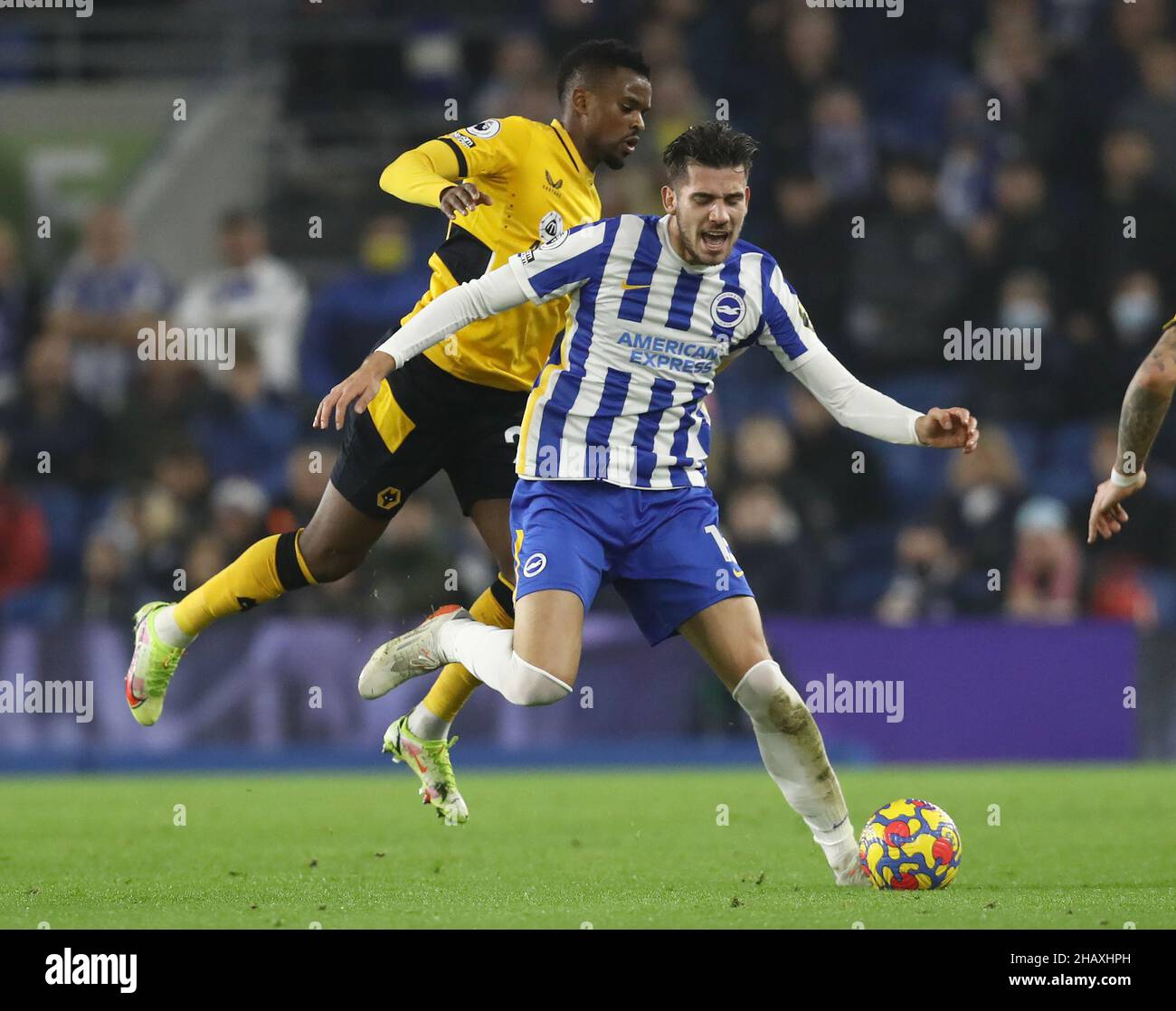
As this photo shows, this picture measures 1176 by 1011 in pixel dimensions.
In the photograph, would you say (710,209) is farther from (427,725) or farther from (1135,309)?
(1135,309)

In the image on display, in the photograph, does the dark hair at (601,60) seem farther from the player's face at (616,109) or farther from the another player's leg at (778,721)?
the another player's leg at (778,721)

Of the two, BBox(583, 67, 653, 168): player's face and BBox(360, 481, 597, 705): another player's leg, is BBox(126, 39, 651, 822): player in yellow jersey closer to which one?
BBox(583, 67, 653, 168): player's face

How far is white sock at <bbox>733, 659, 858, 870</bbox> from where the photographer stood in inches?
269

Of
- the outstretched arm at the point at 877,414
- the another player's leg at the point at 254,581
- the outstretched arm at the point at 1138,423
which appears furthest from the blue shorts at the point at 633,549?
the outstretched arm at the point at 1138,423

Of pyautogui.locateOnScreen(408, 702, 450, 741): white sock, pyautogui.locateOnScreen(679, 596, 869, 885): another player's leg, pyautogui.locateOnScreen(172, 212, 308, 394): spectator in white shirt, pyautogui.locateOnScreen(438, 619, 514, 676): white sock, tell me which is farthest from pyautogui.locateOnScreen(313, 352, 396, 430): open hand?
pyautogui.locateOnScreen(172, 212, 308, 394): spectator in white shirt

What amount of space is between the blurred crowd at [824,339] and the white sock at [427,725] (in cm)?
446

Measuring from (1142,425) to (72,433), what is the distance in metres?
9.85

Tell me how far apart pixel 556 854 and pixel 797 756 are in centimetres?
160

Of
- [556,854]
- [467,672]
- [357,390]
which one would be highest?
[357,390]

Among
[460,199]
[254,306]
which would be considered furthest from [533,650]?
[254,306]

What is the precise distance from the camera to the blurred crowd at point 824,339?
44.8 ft

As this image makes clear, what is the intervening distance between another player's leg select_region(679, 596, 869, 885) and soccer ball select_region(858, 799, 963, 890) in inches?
4.8

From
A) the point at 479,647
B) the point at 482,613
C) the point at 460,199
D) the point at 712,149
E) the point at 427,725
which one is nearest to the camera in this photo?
the point at 712,149

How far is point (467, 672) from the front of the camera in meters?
8.23
